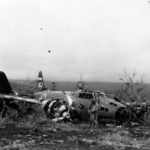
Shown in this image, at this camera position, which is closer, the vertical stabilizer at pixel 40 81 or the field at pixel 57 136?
the field at pixel 57 136

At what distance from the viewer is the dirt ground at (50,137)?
1255 centimetres

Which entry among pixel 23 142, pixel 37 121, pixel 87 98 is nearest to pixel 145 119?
pixel 87 98

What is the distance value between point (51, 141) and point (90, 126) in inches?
212

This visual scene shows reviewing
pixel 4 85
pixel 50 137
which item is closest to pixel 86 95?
pixel 4 85

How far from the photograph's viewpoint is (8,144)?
12438mm

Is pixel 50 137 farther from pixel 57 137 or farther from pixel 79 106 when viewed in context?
pixel 79 106

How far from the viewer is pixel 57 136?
15008 mm

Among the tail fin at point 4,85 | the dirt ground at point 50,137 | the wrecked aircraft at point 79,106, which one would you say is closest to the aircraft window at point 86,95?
the wrecked aircraft at point 79,106

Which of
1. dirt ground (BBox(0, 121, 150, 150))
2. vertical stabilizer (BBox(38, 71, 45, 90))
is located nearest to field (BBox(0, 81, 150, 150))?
dirt ground (BBox(0, 121, 150, 150))

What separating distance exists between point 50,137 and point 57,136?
449 millimetres

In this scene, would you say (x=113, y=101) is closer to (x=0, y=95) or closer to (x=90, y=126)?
(x=90, y=126)

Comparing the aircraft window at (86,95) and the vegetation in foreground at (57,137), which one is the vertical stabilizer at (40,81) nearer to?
the aircraft window at (86,95)

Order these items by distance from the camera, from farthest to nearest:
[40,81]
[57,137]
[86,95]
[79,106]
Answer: [40,81] → [86,95] → [79,106] → [57,137]

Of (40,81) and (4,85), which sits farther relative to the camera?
(40,81)
